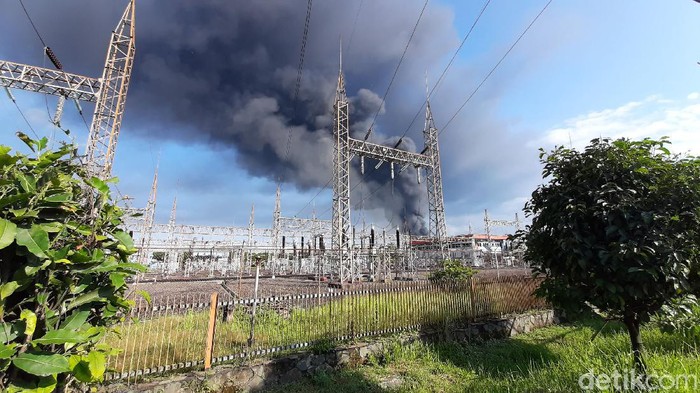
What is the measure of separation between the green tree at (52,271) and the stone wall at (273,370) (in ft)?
11.6

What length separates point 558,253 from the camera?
4039mm

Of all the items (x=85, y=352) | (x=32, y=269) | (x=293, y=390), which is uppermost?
(x=32, y=269)

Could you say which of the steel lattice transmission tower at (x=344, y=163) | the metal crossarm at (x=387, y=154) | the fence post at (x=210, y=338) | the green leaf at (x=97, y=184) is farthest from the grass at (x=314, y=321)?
the metal crossarm at (x=387, y=154)

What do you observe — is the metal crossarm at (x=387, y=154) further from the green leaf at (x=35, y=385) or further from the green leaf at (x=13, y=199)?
the green leaf at (x=35, y=385)

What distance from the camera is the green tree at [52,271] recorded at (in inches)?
53.0

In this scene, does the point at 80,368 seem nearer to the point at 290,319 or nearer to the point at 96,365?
→ the point at 96,365

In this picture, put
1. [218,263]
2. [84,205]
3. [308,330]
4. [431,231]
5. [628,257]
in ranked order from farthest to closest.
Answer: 1. [218,263]
2. [431,231]
3. [308,330]
4. [628,257]
5. [84,205]

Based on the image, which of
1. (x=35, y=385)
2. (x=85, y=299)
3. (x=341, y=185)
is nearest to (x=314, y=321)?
(x=85, y=299)

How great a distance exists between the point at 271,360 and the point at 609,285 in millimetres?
5187

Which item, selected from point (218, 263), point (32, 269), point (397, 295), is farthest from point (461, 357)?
point (218, 263)

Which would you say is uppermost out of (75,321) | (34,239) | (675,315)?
(34,239)

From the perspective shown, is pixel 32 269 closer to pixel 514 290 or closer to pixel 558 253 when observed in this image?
pixel 558 253

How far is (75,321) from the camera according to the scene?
158 cm

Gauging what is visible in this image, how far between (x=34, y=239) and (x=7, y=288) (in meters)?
0.23
